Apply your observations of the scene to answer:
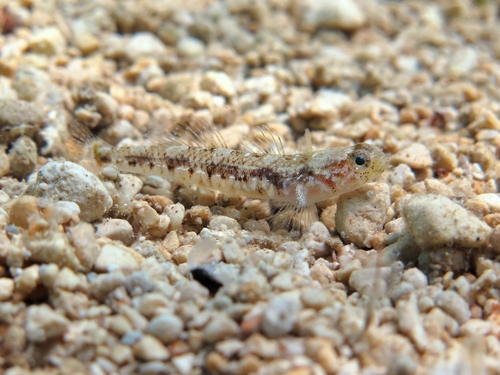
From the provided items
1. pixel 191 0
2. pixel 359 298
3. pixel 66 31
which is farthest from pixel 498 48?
pixel 66 31

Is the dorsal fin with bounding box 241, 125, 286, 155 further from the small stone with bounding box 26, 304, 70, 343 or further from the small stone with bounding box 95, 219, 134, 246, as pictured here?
the small stone with bounding box 26, 304, 70, 343

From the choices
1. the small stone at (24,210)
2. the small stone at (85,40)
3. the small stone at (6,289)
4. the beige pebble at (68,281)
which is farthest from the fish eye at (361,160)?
the small stone at (85,40)

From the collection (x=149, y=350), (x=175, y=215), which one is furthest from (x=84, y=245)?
(x=175, y=215)

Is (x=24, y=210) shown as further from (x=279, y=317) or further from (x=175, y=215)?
(x=279, y=317)

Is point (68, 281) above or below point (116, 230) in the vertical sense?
Answer: above

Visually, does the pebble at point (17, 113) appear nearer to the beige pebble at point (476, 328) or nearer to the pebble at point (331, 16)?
the beige pebble at point (476, 328)

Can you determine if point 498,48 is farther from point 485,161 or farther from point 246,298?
point 246,298

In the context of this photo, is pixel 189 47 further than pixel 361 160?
Yes

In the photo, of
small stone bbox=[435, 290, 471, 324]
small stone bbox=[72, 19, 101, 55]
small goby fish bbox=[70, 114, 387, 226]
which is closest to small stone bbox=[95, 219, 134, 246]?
small goby fish bbox=[70, 114, 387, 226]
